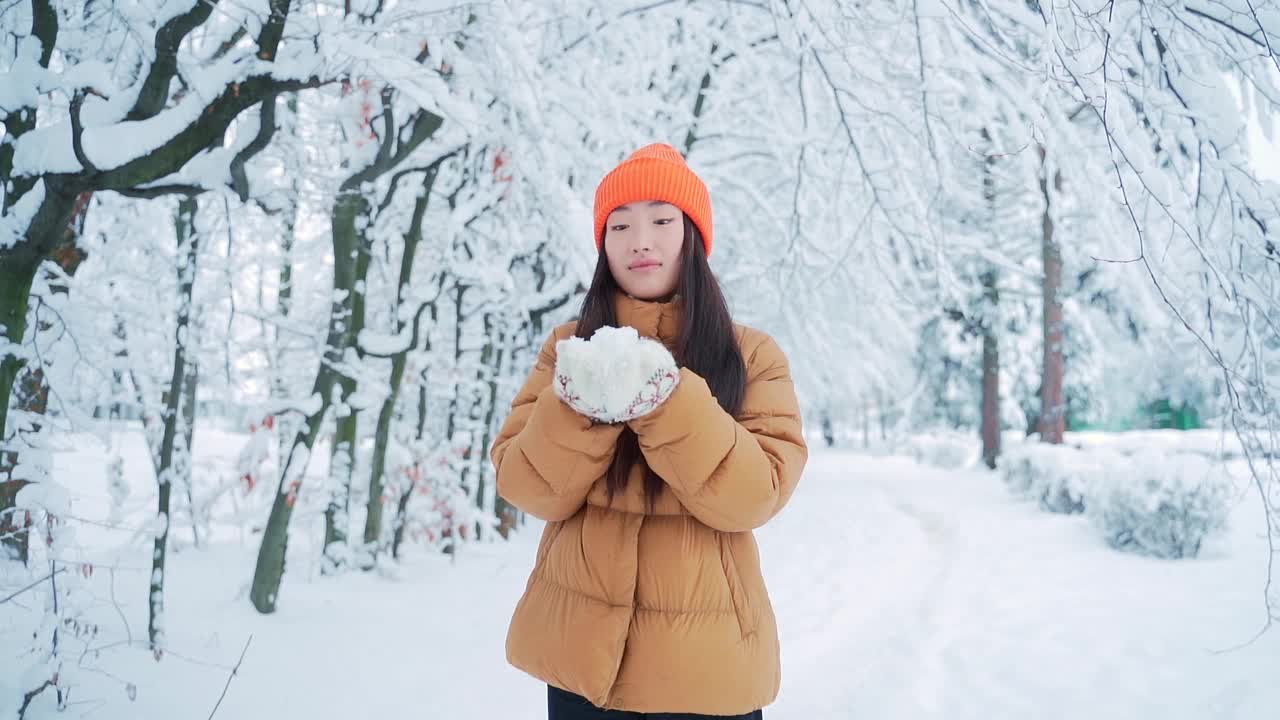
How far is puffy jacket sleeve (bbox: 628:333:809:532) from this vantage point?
3.79 feet

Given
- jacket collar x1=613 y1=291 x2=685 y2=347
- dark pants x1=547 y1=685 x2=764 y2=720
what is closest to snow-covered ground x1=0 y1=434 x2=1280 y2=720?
dark pants x1=547 y1=685 x2=764 y2=720

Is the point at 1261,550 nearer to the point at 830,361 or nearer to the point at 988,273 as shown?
the point at 830,361

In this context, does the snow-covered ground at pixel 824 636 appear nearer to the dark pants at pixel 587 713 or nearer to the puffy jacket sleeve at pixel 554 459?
the dark pants at pixel 587 713

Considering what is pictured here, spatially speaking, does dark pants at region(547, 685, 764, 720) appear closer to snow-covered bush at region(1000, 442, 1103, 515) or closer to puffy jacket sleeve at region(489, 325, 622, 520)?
puffy jacket sleeve at region(489, 325, 622, 520)

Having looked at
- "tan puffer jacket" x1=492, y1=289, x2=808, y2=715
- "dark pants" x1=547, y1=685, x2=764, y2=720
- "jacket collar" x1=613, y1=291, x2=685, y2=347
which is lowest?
"dark pants" x1=547, y1=685, x2=764, y2=720

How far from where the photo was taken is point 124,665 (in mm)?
2930

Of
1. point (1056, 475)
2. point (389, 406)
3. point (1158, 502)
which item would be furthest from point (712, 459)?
point (1056, 475)

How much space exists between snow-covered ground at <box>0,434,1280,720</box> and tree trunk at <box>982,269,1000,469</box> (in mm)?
8454

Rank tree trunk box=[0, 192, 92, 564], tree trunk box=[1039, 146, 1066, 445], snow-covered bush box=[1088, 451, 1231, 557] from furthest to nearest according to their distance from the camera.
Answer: tree trunk box=[1039, 146, 1066, 445], snow-covered bush box=[1088, 451, 1231, 557], tree trunk box=[0, 192, 92, 564]

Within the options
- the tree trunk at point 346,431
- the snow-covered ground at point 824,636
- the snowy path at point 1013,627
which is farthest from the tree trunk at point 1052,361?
the tree trunk at point 346,431

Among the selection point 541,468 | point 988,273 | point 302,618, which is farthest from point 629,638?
point 988,273

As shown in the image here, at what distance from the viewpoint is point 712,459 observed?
1.18 metres

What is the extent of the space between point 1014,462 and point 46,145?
1138 cm

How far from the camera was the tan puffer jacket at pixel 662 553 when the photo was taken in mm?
1196
